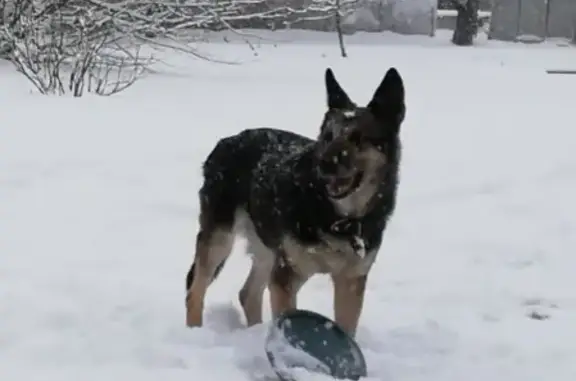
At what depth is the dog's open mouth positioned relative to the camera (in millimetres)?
4531

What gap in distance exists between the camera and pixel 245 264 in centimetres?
678

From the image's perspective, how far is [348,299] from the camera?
496 centimetres

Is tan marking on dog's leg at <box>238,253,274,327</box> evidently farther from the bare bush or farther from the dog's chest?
the bare bush

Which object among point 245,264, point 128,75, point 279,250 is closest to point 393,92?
point 279,250

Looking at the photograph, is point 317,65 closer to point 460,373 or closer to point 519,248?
point 519,248

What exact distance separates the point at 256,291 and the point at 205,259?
0.38 meters

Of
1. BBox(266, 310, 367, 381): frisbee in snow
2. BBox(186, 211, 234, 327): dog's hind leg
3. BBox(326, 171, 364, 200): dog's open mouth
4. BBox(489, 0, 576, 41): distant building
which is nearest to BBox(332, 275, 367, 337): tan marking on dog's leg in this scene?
BBox(266, 310, 367, 381): frisbee in snow

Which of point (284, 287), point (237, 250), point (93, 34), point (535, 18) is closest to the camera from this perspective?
point (284, 287)

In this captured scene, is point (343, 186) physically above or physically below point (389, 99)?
below

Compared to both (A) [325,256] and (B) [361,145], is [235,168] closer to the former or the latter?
(A) [325,256]

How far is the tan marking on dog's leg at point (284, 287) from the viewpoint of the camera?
4.80 meters

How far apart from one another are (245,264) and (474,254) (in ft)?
5.03

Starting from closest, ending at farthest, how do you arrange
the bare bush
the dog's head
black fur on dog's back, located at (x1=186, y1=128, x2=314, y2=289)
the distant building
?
the dog's head, black fur on dog's back, located at (x1=186, y1=128, x2=314, y2=289), the bare bush, the distant building

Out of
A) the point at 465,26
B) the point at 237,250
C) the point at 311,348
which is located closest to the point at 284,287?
the point at 311,348
